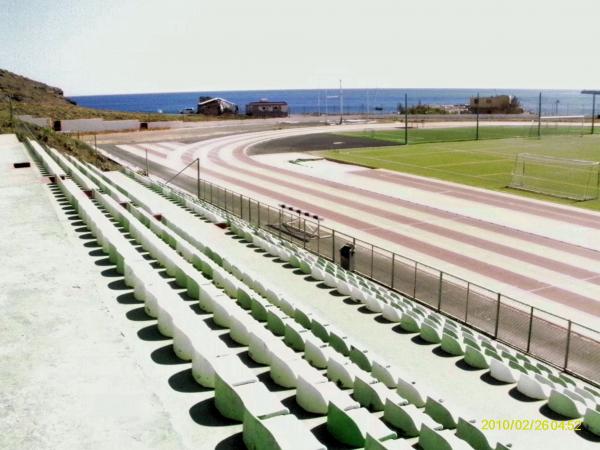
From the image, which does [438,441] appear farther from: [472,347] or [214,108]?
[214,108]

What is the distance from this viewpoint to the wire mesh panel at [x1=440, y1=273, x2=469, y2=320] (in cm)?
2125

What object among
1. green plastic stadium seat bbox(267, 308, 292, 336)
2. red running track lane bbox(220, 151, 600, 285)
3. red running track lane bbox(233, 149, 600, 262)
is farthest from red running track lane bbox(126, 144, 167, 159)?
green plastic stadium seat bbox(267, 308, 292, 336)

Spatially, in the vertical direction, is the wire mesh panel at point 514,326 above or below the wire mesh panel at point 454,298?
below

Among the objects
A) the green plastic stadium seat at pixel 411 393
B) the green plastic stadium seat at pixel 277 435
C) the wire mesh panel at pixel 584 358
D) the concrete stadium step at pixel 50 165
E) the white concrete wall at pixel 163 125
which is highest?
the white concrete wall at pixel 163 125

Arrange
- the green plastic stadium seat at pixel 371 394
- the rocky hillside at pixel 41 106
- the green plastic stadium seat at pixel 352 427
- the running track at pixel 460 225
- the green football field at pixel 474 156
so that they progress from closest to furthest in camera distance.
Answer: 1. the green plastic stadium seat at pixel 352 427
2. the green plastic stadium seat at pixel 371 394
3. the running track at pixel 460 225
4. the green football field at pixel 474 156
5. the rocky hillside at pixel 41 106

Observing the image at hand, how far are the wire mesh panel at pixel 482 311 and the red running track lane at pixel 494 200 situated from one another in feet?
53.1

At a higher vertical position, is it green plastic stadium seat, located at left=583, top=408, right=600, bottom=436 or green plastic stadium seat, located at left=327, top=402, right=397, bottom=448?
green plastic stadium seat, located at left=327, top=402, right=397, bottom=448

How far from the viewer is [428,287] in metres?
23.8

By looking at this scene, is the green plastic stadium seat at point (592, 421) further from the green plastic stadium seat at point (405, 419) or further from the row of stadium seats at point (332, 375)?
the green plastic stadium seat at point (405, 419)

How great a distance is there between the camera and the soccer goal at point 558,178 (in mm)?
46438

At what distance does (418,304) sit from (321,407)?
13384 millimetres

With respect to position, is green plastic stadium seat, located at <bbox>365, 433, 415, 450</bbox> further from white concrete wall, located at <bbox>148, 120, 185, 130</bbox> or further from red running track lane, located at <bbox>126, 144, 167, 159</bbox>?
white concrete wall, located at <bbox>148, 120, 185, 130</bbox>

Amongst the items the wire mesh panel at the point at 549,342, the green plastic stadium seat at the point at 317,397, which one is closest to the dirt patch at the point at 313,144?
the wire mesh panel at the point at 549,342

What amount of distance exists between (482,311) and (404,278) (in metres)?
4.33
